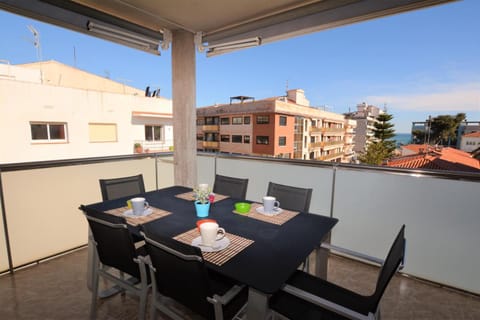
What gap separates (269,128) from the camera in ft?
71.6

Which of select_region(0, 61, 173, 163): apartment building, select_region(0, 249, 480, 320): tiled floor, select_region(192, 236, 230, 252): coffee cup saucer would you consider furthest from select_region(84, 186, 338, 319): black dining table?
select_region(0, 61, 173, 163): apartment building

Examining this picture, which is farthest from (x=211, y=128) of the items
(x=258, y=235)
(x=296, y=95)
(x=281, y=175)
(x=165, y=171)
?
(x=258, y=235)

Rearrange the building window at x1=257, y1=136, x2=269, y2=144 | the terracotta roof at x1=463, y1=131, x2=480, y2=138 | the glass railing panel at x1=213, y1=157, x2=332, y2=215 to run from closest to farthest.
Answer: the glass railing panel at x1=213, y1=157, x2=332, y2=215 → the terracotta roof at x1=463, y1=131, x2=480, y2=138 → the building window at x1=257, y1=136, x2=269, y2=144

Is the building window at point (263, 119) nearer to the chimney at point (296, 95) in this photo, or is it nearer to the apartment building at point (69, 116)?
the chimney at point (296, 95)

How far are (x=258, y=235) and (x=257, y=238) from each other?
4cm

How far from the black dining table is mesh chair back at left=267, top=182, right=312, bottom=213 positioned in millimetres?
265

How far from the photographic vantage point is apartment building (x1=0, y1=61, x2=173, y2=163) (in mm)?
8375

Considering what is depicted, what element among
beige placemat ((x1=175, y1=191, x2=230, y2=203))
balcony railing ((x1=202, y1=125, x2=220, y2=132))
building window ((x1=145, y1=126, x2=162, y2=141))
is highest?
balcony railing ((x1=202, y1=125, x2=220, y2=132))

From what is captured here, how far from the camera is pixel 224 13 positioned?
8.51ft

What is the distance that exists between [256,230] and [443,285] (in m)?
2.02

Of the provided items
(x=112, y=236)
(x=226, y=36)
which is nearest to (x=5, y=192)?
(x=112, y=236)

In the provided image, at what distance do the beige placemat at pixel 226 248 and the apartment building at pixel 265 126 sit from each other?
62.1 ft

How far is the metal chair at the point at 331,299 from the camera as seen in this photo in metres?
0.99

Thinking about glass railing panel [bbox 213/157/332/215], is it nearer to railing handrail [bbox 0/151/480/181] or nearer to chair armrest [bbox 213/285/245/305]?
railing handrail [bbox 0/151/480/181]
